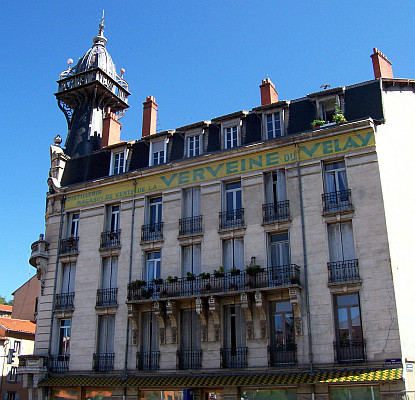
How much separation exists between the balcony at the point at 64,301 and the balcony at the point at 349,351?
13.4m

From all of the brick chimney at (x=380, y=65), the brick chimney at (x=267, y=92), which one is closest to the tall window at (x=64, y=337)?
the brick chimney at (x=267, y=92)

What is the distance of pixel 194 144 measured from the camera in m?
26.6

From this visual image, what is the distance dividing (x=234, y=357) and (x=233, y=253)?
4.46 metres

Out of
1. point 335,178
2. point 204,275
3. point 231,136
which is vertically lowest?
point 204,275

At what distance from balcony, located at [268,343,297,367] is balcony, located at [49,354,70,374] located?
34.8ft

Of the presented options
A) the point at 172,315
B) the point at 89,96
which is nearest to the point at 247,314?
the point at 172,315

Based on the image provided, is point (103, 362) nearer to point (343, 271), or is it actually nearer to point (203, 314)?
point (203, 314)

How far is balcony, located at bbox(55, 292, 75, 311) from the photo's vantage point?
26.5 m

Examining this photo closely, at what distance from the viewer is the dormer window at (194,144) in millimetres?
26250

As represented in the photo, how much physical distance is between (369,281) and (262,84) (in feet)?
39.0

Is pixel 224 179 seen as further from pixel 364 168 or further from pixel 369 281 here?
pixel 369 281

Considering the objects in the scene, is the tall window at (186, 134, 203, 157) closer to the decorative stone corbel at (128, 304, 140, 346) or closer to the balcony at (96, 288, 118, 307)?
the balcony at (96, 288, 118, 307)

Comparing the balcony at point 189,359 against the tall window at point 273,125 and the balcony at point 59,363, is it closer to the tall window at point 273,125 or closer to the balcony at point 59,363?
the balcony at point 59,363

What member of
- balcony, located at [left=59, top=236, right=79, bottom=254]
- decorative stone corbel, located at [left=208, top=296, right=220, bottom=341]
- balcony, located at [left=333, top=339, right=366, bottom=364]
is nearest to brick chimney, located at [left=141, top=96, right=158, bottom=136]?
balcony, located at [left=59, top=236, right=79, bottom=254]
